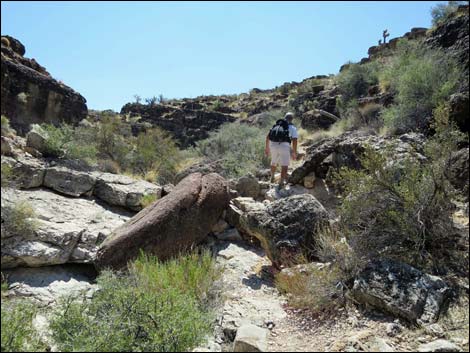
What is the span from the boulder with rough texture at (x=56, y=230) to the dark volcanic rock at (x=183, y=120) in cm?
1829

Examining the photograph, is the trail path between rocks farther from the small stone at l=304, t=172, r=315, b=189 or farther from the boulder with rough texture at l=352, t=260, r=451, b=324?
the small stone at l=304, t=172, r=315, b=189

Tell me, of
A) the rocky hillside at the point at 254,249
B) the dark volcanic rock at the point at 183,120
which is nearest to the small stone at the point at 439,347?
the rocky hillside at the point at 254,249

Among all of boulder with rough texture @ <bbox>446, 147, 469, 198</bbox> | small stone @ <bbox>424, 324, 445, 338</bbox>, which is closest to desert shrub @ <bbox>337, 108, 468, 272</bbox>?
boulder with rough texture @ <bbox>446, 147, 469, 198</bbox>

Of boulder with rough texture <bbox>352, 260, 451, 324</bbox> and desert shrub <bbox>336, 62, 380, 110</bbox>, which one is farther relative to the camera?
desert shrub <bbox>336, 62, 380, 110</bbox>

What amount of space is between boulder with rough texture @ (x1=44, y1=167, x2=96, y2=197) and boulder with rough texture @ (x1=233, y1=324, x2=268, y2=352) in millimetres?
5080

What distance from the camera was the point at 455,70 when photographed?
8828 millimetres

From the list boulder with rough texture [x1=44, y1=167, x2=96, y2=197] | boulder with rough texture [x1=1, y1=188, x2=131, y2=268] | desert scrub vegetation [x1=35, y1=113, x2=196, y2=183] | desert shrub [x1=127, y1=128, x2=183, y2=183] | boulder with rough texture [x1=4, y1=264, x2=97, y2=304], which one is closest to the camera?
boulder with rough texture [x1=4, y1=264, x2=97, y2=304]

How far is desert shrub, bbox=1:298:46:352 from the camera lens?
3.18m

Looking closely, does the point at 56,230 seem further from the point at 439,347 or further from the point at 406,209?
the point at 439,347

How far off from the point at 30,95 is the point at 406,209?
1069cm

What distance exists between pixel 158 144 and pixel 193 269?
30.7 feet

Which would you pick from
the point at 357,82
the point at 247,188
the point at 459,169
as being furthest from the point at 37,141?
the point at 357,82

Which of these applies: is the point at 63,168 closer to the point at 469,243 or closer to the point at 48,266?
the point at 48,266

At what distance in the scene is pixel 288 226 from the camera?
550 cm
